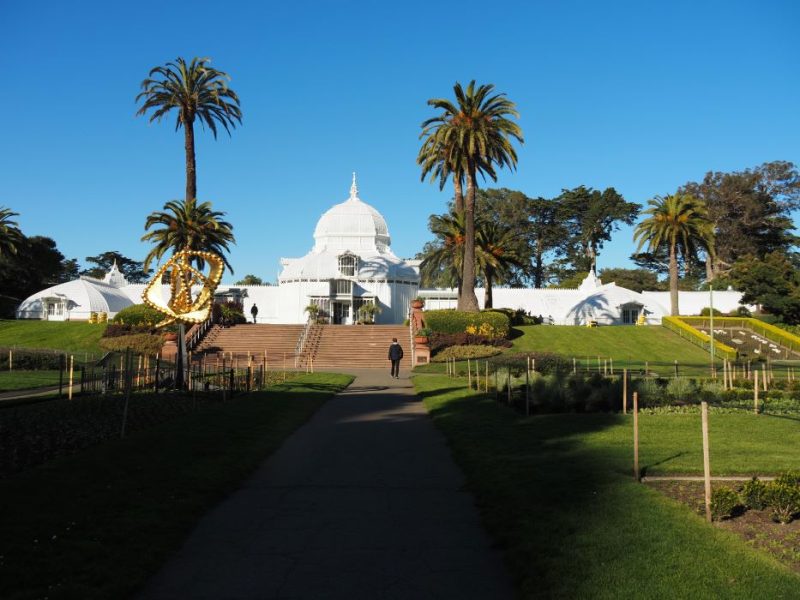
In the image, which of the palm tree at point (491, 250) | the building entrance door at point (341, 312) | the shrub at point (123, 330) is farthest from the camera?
the building entrance door at point (341, 312)

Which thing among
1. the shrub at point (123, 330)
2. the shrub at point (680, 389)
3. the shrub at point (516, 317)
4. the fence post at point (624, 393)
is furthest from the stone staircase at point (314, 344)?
the fence post at point (624, 393)

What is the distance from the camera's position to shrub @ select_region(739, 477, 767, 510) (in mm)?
8695

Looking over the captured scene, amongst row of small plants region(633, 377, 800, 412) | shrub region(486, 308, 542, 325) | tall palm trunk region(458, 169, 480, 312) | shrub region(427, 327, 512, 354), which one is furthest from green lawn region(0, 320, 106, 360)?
row of small plants region(633, 377, 800, 412)

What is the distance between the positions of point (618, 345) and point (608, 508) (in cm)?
4265

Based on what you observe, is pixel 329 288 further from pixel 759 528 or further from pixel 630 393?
pixel 759 528

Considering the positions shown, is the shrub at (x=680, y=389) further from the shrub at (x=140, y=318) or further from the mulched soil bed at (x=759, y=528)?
the shrub at (x=140, y=318)

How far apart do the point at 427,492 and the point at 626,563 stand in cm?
390

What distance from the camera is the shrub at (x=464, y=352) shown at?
43000 millimetres

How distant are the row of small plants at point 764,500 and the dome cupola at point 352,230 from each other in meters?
60.4

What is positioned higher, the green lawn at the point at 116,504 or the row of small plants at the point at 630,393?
the row of small plants at the point at 630,393

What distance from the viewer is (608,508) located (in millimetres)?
8836

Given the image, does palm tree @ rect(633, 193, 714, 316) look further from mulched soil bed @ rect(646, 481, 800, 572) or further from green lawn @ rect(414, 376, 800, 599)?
mulched soil bed @ rect(646, 481, 800, 572)

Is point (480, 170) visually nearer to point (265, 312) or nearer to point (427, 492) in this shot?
point (265, 312)

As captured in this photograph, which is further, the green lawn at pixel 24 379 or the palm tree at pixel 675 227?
the palm tree at pixel 675 227
